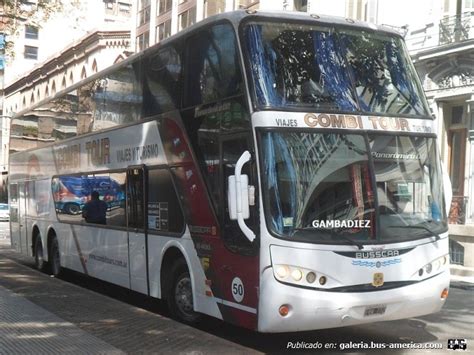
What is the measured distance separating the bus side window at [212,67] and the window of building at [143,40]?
3829cm

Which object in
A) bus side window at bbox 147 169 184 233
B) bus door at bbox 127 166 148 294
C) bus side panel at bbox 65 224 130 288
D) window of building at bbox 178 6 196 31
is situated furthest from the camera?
window of building at bbox 178 6 196 31

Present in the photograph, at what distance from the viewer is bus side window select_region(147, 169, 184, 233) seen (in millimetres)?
8008

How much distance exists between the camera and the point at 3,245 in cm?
2283

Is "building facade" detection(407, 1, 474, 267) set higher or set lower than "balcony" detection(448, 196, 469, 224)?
Result: higher

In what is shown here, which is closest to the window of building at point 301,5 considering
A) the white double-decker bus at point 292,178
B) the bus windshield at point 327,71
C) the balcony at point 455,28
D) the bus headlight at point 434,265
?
the balcony at point 455,28

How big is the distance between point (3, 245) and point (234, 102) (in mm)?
18760

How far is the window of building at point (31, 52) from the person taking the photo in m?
70.6

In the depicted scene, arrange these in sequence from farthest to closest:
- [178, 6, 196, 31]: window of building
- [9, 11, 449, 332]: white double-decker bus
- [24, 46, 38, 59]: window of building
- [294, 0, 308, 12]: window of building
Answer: [24, 46, 38, 59]: window of building < [178, 6, 196, 31]: window of building < [294, 0, 308, 12]: window of building < [9, 11, 449, 332]: white double-decker bus

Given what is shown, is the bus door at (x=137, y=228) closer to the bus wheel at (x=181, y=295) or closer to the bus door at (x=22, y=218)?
the bus wheel at (x=181, y=295)

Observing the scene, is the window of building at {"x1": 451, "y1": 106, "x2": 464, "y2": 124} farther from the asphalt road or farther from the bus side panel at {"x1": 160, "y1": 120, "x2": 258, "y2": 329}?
the bus side panel at {"x1": 160, "y1": 120, "x2": 258, "y2": 329}

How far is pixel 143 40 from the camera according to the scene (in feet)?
151

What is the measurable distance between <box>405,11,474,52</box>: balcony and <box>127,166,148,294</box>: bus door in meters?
12.7

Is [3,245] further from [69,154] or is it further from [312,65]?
[312,65]

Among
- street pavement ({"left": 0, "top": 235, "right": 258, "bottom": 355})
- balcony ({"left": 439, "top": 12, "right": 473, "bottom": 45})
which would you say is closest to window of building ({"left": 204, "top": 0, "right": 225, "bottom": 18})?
balcony ({"left": 439, "top": 12, "right": 473, "bottom": 45})
